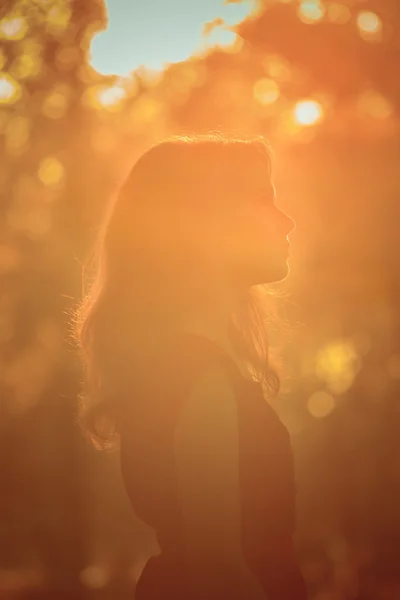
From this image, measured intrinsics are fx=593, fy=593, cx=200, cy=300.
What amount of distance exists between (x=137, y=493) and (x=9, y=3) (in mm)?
4124

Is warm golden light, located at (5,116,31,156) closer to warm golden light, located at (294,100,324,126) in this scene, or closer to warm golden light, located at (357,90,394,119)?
warm golden light, located at (294,100,324,126)

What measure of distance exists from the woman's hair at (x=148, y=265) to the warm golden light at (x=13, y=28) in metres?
3.69

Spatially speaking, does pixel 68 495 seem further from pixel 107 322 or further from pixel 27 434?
pixel 107 322

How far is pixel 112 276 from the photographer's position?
1.59m

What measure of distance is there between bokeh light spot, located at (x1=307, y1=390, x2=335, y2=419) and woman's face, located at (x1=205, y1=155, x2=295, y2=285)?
2.69m

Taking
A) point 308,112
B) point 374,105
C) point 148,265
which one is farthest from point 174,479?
point 308,112

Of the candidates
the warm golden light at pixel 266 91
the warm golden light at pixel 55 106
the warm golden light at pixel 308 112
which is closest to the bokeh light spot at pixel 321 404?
the warm golden light at pixel 308 112

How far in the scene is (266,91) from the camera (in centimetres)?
499

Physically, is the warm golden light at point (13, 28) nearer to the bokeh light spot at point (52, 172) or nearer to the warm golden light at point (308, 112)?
the bokeh light spot at point (52, 172)

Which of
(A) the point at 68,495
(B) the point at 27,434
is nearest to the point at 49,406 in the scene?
(B) the point at 27,434

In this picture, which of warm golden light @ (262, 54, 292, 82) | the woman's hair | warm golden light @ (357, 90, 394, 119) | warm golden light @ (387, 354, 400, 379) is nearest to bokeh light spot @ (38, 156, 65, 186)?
warm golden light @ (262, 54, 292, 82)

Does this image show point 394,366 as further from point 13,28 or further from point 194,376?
point 13,28

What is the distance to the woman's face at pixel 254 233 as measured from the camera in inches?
61.1

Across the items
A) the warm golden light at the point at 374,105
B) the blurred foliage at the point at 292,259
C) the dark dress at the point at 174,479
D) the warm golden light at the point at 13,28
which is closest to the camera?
the dark dress at the point at 174,479
